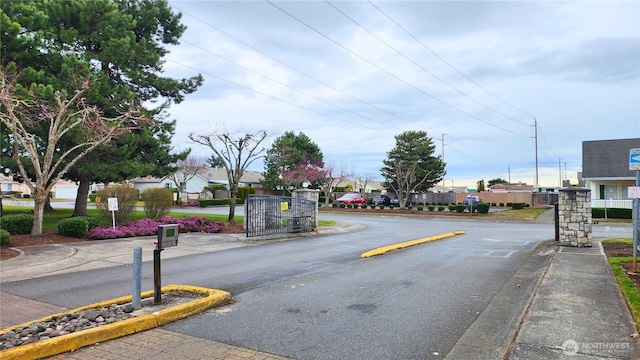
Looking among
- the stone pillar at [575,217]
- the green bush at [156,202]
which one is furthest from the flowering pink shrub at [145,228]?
the stone pillar at [575,217]

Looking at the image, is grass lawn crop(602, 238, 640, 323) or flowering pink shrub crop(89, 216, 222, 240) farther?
flowering pink shrub crop(89, 216, 222, 240)

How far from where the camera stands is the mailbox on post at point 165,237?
6.20 metres

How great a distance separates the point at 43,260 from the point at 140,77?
525 inches

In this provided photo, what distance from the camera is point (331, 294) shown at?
23.7ft

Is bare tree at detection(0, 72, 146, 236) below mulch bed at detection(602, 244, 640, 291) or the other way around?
the other way around

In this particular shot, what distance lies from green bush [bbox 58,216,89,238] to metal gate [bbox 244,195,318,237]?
581 cm

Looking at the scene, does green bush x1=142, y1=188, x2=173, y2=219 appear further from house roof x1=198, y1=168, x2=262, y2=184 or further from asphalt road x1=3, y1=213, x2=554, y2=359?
house roof x1=198, y1=168, x2=262, y2=184

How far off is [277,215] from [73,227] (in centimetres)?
752

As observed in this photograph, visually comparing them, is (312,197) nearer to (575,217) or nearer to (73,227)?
(73,227)

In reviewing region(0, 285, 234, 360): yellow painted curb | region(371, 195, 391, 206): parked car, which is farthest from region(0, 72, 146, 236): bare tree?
region(371, 195, 391, 206): parked car

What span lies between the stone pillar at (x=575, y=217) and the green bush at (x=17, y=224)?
1835 centimetres

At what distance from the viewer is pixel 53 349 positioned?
4.56 m

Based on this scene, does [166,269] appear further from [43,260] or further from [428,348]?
[428,348]

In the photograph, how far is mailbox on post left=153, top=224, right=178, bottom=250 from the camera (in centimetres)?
620
